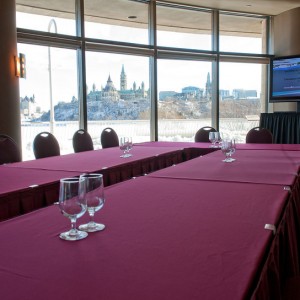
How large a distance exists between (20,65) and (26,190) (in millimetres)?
3973

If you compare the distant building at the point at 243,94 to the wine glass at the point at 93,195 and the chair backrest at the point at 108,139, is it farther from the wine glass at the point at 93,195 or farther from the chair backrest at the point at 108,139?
the wine glass at the point at 93,195

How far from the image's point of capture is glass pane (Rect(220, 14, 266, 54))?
8.05 meters

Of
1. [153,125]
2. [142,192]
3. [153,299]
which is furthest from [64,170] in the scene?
[153,125]

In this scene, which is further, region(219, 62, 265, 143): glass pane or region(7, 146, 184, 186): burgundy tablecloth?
region(219, 62, 265, 143): glass pane

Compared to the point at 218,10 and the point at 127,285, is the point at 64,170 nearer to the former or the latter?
the point at 127,285

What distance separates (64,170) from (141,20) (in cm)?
544

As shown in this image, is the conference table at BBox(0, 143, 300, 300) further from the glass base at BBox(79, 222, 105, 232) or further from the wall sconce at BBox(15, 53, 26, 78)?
the wall sconce at BBox(15, 53, 26, 78)

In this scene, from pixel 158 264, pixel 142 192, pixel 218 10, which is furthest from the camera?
pixel 218 10

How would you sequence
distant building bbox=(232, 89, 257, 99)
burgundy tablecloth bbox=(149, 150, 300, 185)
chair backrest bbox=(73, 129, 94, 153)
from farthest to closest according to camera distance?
distant building bbox=(232, 89, 257, 99) < chair backrest bbox=(73, 129, 94, 153) < burgundy tablecloth bbox=(149, 150, 300, 185)

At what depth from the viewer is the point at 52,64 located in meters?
6.35

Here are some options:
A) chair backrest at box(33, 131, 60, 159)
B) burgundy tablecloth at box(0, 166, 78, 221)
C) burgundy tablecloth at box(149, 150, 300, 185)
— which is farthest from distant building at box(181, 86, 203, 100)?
burgundy tablecloth at box(0, 166, 78, 221)

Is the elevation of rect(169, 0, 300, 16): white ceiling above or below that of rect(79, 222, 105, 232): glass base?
above

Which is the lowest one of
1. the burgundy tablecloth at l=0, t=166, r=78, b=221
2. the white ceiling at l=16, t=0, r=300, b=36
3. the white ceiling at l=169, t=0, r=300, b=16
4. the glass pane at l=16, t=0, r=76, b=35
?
the burgundy tablecloth at l=0, t=166, r=78, b=221

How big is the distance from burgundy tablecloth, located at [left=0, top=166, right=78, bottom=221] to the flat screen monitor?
20.6 feet
